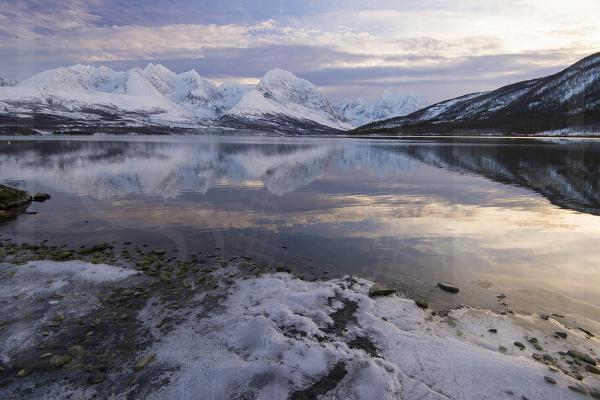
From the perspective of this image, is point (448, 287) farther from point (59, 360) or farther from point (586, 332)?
point (59, 360)

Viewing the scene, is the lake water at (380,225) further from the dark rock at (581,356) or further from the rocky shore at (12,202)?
the dark rock at (581,356)

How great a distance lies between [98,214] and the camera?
90.5 ft

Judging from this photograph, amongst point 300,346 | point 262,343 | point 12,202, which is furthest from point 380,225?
point 12,202

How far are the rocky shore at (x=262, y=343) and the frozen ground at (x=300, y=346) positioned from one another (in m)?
0.04

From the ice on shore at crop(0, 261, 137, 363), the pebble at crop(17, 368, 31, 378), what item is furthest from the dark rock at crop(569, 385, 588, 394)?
the ice on shore at crop(0, 261, 137, 363)

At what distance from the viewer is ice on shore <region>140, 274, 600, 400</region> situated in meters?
8.90

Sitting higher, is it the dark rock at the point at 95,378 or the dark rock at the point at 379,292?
the dark rock at the point at 379,292

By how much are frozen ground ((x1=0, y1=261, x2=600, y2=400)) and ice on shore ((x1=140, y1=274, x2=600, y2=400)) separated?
3 centimetres

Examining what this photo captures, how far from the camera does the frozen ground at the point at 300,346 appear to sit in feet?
29.3

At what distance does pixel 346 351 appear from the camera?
33.8 ft

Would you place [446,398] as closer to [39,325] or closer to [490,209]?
[39,325]

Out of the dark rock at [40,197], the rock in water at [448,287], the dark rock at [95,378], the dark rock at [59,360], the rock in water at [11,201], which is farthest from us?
the dark rock at [40,197]

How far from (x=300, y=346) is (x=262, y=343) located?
1.07 metres

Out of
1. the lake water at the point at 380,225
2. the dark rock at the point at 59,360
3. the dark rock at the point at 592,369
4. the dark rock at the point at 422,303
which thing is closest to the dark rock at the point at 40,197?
the lake water at the point at 380,225
